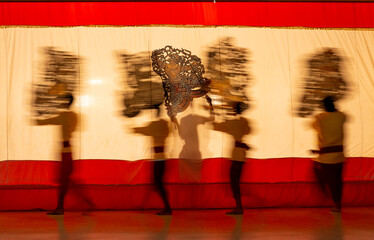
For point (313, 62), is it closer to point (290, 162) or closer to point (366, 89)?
point (366, 89)

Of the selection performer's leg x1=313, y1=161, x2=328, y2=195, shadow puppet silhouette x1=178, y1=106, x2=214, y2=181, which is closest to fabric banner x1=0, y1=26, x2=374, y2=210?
shadow puppet silhouette x1=178, y1=106, x2=214, y2=181

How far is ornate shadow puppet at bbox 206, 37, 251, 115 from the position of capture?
589 cm

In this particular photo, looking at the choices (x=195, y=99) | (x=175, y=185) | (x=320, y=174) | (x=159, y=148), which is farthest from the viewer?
(x=195, y=99)

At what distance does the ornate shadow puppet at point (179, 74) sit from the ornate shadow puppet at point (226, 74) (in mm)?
111

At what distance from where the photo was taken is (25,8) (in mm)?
5891

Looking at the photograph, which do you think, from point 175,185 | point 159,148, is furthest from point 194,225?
point 175,185

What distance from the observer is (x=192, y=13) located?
19.7 feet

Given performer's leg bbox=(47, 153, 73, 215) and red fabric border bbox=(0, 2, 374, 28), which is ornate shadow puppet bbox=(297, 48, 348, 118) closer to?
red fabric border bbox=(0, 2, 374, 28)

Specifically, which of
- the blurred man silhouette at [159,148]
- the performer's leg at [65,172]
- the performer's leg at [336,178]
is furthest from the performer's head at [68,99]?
the performer's leg at [336,178]

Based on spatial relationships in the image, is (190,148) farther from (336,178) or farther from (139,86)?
(336,178)

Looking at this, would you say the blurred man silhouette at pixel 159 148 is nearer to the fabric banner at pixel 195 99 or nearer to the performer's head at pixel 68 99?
the fabric banner at pixel 195 99

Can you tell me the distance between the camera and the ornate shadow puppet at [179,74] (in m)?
5.87

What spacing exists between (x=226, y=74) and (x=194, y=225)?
2.08 meters

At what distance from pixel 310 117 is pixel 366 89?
0.83m
